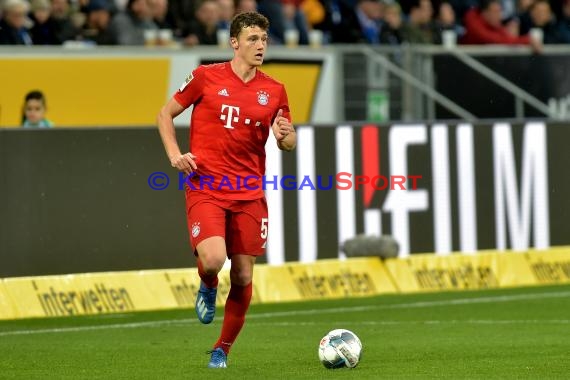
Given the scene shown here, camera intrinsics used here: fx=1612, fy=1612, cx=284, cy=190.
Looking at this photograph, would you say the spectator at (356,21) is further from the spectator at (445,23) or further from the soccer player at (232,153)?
the soccer player at (232,153)

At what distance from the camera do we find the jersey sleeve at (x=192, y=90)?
10938 mm

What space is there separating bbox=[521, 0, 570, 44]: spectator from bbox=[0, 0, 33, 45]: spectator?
9.23m

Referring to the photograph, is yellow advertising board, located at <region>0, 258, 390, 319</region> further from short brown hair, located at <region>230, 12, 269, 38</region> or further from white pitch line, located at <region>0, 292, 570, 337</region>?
short brown hair, located at <region>230, 12, 269, 38</region>

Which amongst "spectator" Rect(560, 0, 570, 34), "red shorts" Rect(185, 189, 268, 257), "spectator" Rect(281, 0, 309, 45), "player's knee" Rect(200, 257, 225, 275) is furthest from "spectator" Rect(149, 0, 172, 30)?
"player's knee" Rect(200, 257, 225, 275)

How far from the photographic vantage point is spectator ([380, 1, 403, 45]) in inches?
906

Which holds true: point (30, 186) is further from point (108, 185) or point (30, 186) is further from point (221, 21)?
point (221, 21)

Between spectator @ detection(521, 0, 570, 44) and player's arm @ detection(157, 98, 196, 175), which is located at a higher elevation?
player's arm @ detection(157, 98, 196, 175)

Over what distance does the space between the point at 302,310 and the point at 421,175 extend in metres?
3.23

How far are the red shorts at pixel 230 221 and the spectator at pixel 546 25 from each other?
48.1 feet

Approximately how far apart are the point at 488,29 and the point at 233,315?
44.9ft

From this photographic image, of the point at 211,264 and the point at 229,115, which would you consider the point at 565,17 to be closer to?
the point at 229,115

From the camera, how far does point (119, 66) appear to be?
19.2m

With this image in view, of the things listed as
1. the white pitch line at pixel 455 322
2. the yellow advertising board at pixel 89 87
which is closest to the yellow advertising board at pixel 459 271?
the white pitch line at pixel 455 322

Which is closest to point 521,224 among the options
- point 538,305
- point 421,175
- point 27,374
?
point 421,175
